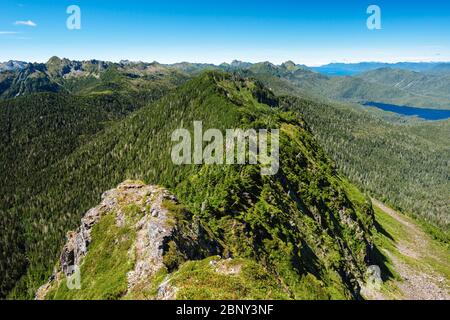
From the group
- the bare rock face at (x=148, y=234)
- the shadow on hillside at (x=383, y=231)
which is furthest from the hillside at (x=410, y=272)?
the bare rock face at (x=148, y=234)

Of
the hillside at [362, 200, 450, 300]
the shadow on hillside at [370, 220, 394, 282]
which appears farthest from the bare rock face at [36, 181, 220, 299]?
the shadow on hillside at [370, 220, 394, 282]

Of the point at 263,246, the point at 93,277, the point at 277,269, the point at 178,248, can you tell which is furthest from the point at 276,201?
the point at 93,277

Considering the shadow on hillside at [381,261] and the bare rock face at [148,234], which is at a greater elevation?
the bare rock face at [148,234]

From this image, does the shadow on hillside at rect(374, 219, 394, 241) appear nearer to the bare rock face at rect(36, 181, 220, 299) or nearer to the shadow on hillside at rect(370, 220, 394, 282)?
the shadow on hillside at rect(370, 220, 394, 282)

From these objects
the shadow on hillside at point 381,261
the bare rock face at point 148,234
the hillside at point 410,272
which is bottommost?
the hillside at point 410,272

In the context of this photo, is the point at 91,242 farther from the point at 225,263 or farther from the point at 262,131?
the point at 262,131

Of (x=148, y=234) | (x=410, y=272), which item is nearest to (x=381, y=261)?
(x=410, y=272)

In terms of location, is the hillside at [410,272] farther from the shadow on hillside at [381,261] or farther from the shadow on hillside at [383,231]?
the shadow on hillside at [381,261]
